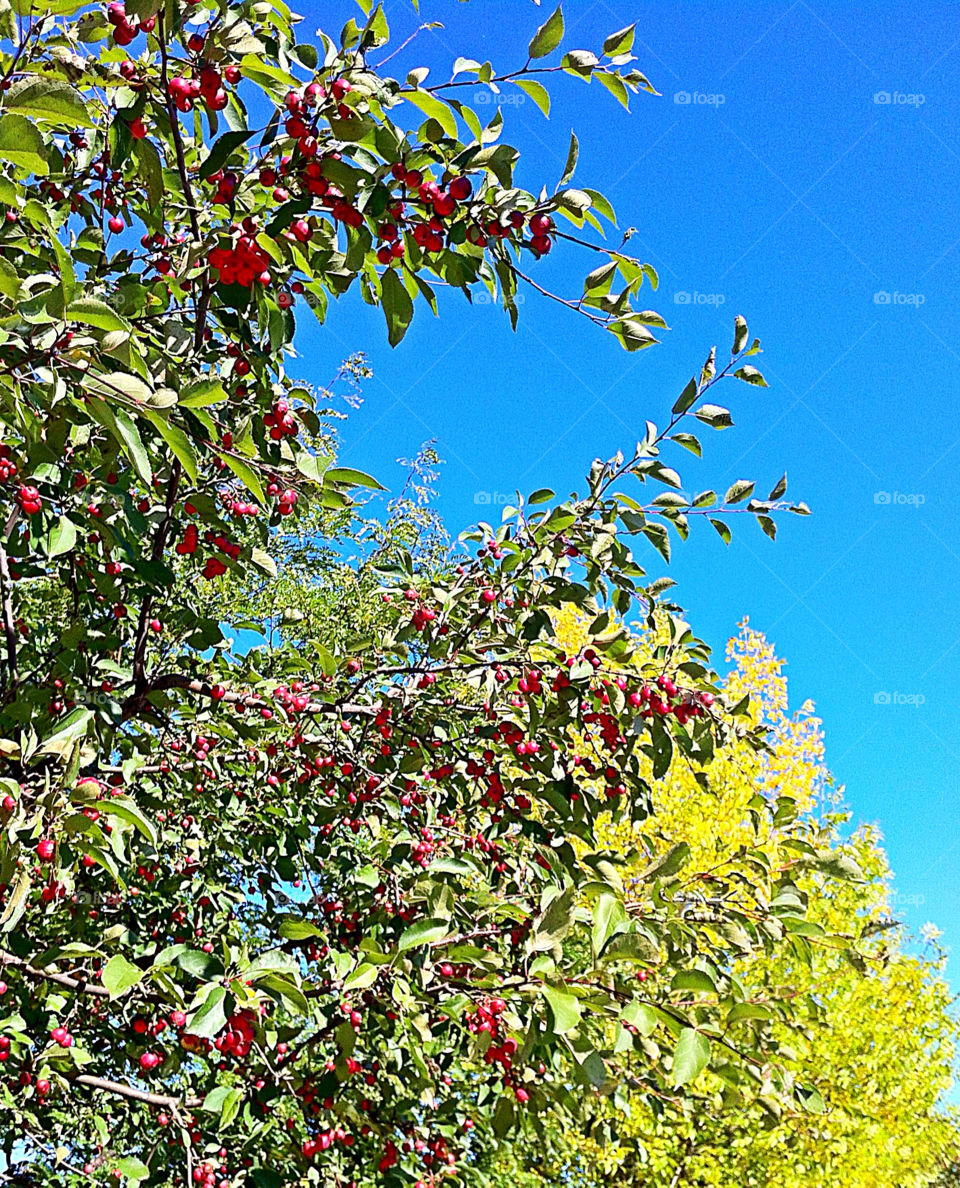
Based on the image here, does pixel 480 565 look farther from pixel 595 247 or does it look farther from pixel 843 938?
pixel 843 938

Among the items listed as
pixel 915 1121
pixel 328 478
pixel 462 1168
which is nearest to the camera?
pixel 328 478

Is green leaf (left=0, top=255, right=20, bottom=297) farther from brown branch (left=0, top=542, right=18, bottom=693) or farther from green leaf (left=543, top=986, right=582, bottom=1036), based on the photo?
green leaf (left=543, top=986, right=582, bottom=1036)

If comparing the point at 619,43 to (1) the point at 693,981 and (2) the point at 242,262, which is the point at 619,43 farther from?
(1) the point at 693,981

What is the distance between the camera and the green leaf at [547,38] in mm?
1708

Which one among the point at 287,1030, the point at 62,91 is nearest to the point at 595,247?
the point at 62,91

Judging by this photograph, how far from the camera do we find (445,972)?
2430 millimetres

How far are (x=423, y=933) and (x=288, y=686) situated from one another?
3.93ft

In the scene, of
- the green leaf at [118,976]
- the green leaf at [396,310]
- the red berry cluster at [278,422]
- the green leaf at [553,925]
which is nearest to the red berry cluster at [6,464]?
the red berry cluster at [278,422]

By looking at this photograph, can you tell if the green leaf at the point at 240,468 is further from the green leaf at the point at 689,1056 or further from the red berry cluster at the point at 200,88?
the green leaf at the point at 689,1056

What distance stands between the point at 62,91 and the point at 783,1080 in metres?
2.76

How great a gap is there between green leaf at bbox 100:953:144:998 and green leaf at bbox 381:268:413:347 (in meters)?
1.44

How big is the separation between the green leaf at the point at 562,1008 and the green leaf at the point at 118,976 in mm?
841

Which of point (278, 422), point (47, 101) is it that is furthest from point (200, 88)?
point (278, 422)

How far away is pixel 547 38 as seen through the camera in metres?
1.73
